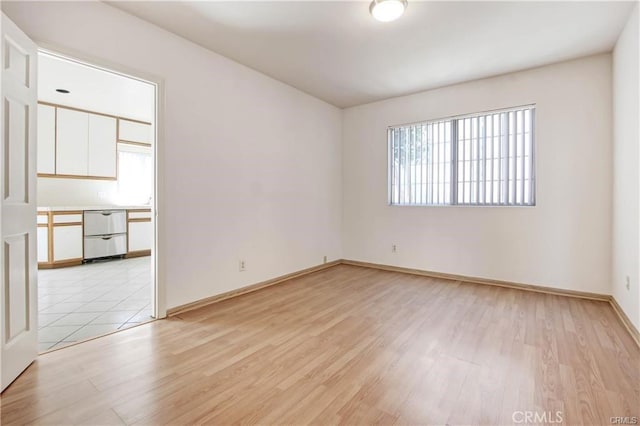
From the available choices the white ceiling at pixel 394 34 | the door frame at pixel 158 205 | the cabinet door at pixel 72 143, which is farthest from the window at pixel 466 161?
the cabinet door at pixel 72 143

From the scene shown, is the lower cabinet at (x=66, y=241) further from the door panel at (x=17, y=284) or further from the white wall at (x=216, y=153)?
the door panel at (x=17, y=284)

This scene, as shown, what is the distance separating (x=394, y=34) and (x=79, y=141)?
5.39m

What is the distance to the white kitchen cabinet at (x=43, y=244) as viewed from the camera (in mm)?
4445

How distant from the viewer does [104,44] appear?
2326mm

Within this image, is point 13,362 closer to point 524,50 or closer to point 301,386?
point 301,386

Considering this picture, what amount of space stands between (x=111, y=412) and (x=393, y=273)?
3597 millimetres

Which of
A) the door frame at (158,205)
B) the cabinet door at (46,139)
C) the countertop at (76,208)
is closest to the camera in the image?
the door frame at (158,205)

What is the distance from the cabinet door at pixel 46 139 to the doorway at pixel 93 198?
12 mm

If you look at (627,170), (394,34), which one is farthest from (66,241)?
(627,170)

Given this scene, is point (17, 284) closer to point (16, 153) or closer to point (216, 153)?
point (16, 153)

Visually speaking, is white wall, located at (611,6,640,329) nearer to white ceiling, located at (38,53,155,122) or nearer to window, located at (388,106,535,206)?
window, located at (388,106,535,206)

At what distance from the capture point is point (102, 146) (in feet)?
17.7

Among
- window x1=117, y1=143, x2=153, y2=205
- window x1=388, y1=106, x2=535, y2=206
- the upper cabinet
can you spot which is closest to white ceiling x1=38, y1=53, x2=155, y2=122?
the upper cabinet

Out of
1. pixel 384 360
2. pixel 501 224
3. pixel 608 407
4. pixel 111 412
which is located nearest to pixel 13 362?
pixel 111 412
